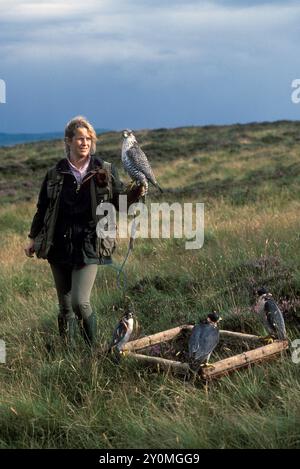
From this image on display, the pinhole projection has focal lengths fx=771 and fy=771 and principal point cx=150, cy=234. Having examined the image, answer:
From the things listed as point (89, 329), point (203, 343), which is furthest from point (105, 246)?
point (203, 343)

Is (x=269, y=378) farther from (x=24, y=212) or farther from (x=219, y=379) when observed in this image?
(x=24, y=212)

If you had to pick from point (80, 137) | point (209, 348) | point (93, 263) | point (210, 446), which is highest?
point (80, 137)

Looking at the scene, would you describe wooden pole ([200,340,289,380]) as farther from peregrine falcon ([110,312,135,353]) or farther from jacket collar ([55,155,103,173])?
jacket collar ([55,155,103,173])

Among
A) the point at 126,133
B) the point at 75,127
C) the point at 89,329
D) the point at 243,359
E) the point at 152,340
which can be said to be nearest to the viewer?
the point at 243,359

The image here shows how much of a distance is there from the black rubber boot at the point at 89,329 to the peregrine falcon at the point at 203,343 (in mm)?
1279

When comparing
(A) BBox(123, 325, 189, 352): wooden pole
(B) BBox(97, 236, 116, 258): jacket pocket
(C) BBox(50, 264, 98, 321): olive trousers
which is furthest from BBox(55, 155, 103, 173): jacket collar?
(A) BBox(123, 325, 189, 352): wooden pole

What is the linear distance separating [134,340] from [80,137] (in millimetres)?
1806

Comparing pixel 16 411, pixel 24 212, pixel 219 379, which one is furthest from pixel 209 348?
pixel 24 212

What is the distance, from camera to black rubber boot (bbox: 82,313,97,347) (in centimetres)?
669

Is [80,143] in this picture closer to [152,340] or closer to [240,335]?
[152,340]

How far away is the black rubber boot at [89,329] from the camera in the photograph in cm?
669

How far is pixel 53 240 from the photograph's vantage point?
262 inches

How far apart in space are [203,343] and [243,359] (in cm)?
35

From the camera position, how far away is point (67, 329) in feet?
22.4
